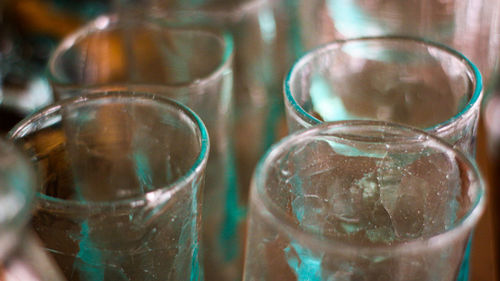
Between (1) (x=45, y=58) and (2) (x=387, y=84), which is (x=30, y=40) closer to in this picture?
(1) (x=45, y=58)

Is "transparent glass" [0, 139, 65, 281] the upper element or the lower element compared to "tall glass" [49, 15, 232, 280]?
upper

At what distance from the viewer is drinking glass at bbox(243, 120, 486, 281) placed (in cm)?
22

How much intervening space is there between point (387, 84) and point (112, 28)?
0.71 feet

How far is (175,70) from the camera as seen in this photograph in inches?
20.0

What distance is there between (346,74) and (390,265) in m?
Result: 0.17

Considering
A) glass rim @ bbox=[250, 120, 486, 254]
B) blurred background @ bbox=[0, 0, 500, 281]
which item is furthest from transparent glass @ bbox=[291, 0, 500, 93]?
glass rim @ bbox=[250, 120, 486, 254]

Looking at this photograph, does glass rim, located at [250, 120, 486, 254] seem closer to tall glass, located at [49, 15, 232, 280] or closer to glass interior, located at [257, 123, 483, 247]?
glass interior, located at [257, 123, 483, 247]

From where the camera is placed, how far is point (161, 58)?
51cm

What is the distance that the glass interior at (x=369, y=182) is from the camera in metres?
0.27

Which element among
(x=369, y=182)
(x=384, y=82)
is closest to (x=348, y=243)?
(x=369, y=182)

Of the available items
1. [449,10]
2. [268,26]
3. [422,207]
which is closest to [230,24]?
[268,26]

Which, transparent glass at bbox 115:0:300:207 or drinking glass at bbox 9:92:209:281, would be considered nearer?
drinking glass at bbox 9:92:209:281

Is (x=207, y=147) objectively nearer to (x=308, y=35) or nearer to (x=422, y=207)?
(x=422, y=207)

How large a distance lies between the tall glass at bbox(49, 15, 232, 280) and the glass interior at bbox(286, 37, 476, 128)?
0.08 metres
